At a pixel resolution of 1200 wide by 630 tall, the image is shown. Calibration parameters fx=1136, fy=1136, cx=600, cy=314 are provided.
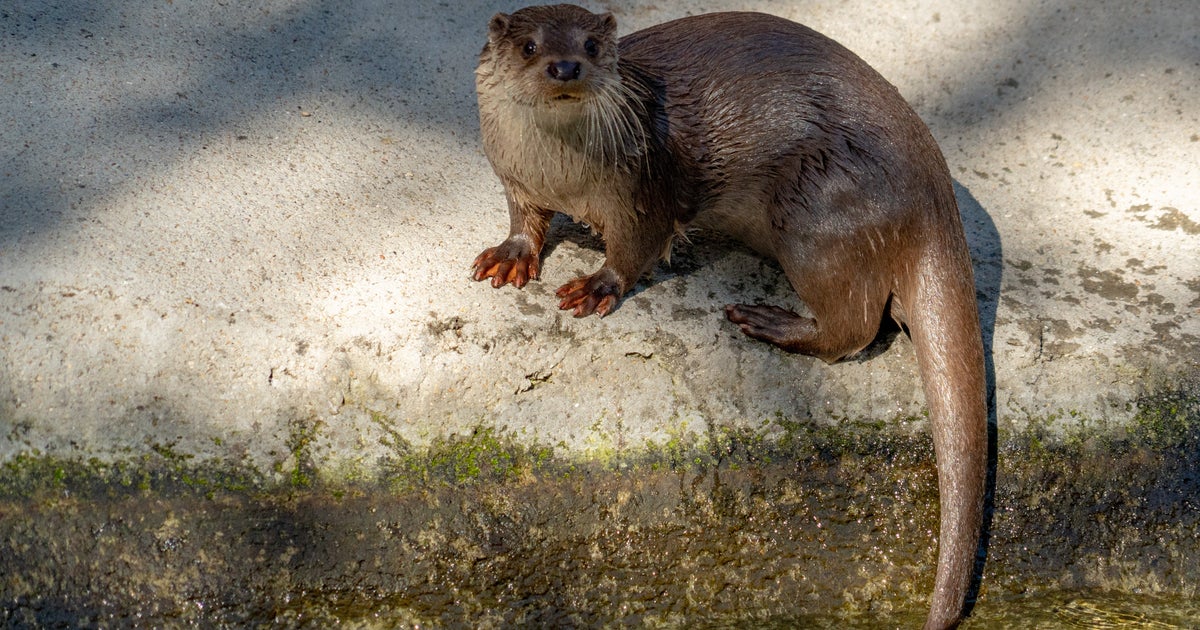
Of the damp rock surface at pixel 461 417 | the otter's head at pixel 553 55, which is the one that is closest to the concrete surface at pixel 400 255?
the damp rock surface at pixel 461 417

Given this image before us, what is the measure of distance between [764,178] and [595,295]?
0.45 metres

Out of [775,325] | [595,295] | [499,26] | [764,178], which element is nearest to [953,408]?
[775,325]

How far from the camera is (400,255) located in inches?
101

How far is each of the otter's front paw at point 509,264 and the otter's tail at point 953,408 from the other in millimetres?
840

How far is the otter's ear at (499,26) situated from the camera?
7.35ft

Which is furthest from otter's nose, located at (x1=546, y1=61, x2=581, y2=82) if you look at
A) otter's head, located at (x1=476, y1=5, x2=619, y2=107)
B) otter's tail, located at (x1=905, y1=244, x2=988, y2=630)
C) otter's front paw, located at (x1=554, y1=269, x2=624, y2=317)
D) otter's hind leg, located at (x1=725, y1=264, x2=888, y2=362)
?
otter's tail, located at (x1=905, y1=244, x2=988, y2=630)

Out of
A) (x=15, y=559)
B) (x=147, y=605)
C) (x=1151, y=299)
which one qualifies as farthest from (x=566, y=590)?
(x=1151, y=299)

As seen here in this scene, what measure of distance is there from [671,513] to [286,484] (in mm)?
758

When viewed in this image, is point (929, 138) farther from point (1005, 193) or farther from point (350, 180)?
point (350, 180)

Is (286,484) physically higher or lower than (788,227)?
lower

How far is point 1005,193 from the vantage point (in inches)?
120

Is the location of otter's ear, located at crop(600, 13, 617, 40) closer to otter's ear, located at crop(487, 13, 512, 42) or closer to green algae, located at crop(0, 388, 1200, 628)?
otter's ear, located at crop(487, 13, 512, 42)

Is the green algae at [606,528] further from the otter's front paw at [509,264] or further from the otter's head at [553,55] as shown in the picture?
the otter's head at [553,55]

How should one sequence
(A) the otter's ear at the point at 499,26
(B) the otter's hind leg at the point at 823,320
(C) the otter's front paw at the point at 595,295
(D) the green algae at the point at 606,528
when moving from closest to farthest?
(D) the green algae at the point at 606,528, (A) the otter's ear at the point at 499,26, (B) the otter's hind leg at the point at 823,320, (C) the otter's front paw at the point at 595,295
